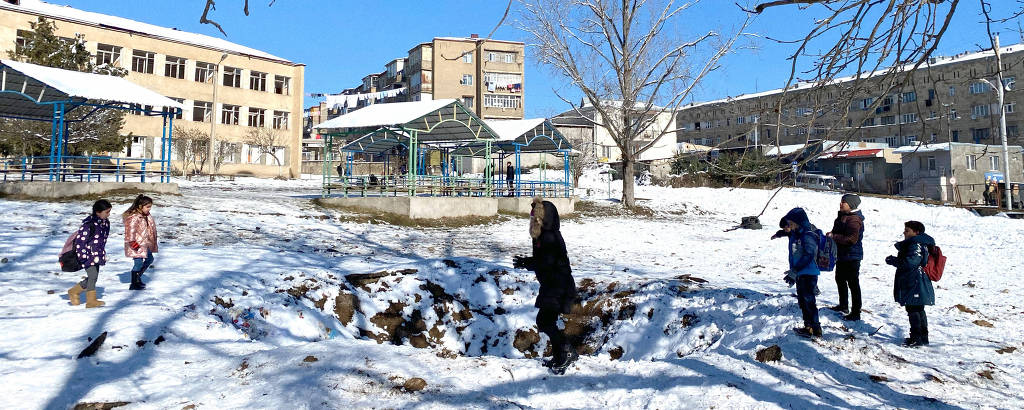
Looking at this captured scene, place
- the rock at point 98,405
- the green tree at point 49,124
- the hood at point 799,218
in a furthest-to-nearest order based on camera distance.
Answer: the green tree at point 49,124 < the hood at point 799,218 < the rock at point 98,405

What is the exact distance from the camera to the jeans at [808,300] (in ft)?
19.4

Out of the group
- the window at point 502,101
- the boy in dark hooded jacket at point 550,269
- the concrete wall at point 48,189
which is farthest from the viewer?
the window at point 502,101

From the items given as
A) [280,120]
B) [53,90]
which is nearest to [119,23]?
[280,120]

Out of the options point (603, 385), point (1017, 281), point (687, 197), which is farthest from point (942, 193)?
point (603, 385)

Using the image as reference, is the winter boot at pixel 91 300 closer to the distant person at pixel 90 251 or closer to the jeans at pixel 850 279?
the distant person at pixel 90 251

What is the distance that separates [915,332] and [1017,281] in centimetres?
595

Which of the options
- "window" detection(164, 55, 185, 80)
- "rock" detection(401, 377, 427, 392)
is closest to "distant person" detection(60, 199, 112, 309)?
"rock" detection(401, 377, 427, 392)

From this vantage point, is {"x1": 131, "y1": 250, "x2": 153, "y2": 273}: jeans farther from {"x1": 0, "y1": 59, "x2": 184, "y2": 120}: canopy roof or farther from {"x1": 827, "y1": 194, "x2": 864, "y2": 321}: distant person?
{"x1": 0, "y1": 59, "x2": 184, "y2": 120}: canopy roof

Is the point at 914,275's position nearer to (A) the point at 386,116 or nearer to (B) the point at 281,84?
(A) the point at 386,116

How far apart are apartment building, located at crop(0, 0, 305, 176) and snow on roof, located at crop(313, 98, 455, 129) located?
75.3 ft

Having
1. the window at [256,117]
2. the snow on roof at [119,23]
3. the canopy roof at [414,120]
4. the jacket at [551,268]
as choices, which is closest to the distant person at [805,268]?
the jacket at [551,268]

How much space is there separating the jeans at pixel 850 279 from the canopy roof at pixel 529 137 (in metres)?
16.0

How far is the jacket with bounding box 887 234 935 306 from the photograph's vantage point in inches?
224

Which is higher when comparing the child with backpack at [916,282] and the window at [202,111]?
the window at [202,111]
